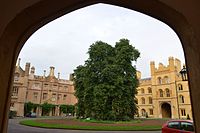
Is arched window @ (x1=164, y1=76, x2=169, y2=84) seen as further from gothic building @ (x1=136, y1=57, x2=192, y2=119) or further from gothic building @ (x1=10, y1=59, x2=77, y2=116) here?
gothic building @ (x1=10, y1=59, x2=77, y2=116)

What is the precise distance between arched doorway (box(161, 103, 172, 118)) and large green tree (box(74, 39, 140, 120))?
22826 millimetres

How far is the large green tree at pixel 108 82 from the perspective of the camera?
86.4ft

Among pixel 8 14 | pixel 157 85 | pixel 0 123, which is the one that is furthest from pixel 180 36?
pixel 157 85

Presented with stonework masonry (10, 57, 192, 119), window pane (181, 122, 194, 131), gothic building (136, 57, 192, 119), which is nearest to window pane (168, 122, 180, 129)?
window pane (181, 122, 194, 131)

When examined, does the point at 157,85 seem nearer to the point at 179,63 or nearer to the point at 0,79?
the point at 179,63

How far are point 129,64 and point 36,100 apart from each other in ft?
99.4

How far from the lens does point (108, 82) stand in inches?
1080

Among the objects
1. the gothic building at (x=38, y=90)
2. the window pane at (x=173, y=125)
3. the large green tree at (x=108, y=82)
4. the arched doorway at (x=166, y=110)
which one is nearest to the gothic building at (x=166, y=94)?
the arched doorway at (x=166, y=110)

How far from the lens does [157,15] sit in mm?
3195

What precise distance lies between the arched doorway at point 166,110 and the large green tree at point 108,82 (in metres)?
22.8

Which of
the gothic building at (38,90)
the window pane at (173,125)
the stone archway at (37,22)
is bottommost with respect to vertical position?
the window pane at (173,125)

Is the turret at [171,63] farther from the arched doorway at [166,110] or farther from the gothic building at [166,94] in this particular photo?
the arched doorway at [166,110]

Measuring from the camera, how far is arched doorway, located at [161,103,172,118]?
47812 mm

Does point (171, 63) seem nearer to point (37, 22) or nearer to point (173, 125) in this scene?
point (173, 125)
